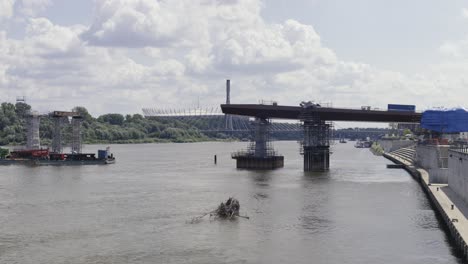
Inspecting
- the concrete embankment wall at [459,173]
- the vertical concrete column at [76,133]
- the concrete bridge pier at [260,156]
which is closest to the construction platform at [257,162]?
the concrete bridge pier at [260,156]

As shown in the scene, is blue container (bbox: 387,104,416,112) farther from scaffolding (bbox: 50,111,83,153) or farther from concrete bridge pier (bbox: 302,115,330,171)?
scaffolding (bbox: 50,111,83,153)

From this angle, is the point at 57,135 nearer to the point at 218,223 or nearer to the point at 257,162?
the point at 257,162

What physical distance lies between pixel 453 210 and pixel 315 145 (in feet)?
234

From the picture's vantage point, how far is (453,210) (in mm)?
57250

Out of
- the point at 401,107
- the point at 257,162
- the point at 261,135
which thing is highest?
the point at 401,107

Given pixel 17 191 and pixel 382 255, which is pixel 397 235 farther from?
pixel 17 191

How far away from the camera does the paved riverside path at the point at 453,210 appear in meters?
45.9

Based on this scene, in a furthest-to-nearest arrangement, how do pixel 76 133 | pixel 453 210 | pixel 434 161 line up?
pixel 76 133 < pixel 434 161 < pixel 453 210

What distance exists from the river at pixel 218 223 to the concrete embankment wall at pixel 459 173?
13.1 ft

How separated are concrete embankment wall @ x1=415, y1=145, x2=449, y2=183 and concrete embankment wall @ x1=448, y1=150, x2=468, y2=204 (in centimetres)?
742

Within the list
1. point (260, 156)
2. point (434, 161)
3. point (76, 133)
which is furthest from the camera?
point (76, 133)

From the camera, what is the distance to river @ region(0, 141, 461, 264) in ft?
153

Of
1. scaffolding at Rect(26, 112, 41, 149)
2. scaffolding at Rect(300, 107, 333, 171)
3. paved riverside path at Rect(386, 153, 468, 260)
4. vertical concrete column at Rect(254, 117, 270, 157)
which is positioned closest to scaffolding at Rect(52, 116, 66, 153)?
scaffolding at Rect(26, 112, 41, 149)

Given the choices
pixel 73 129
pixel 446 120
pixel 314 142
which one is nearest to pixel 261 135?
pixel 314 142
